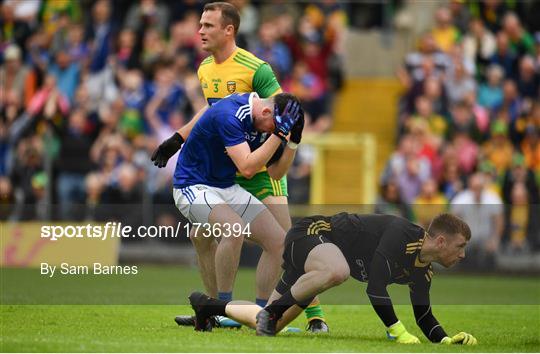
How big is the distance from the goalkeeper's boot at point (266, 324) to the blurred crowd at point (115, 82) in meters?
9.94

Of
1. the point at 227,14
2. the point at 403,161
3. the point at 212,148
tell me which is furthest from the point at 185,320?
the point at 403,161

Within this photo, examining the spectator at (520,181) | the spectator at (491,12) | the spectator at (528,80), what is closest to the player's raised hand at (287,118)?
the spectator at (520,181)

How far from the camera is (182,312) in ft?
44.4

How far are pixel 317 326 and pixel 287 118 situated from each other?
209cm

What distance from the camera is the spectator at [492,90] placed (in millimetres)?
23500

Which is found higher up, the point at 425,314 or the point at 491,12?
the point at 491,12

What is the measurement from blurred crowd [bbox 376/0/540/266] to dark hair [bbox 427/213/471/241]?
360 inches

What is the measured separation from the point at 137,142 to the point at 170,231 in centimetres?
689

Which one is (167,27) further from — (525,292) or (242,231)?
(242,231)

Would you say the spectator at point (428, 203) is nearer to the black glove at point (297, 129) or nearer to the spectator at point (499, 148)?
the spectator at point (499, 148)

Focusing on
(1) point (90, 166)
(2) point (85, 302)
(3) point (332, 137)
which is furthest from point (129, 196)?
(2) point (85, 302)

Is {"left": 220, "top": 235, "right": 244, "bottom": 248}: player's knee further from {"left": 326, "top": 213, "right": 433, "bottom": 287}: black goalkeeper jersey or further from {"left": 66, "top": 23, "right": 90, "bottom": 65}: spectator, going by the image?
{"left": 66, "top": 23, "right": 90, "bottom": 65}: spectator

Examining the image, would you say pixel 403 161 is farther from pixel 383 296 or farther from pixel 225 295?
pixel 383 296

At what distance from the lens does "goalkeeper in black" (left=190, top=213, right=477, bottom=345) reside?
35.3 feet
